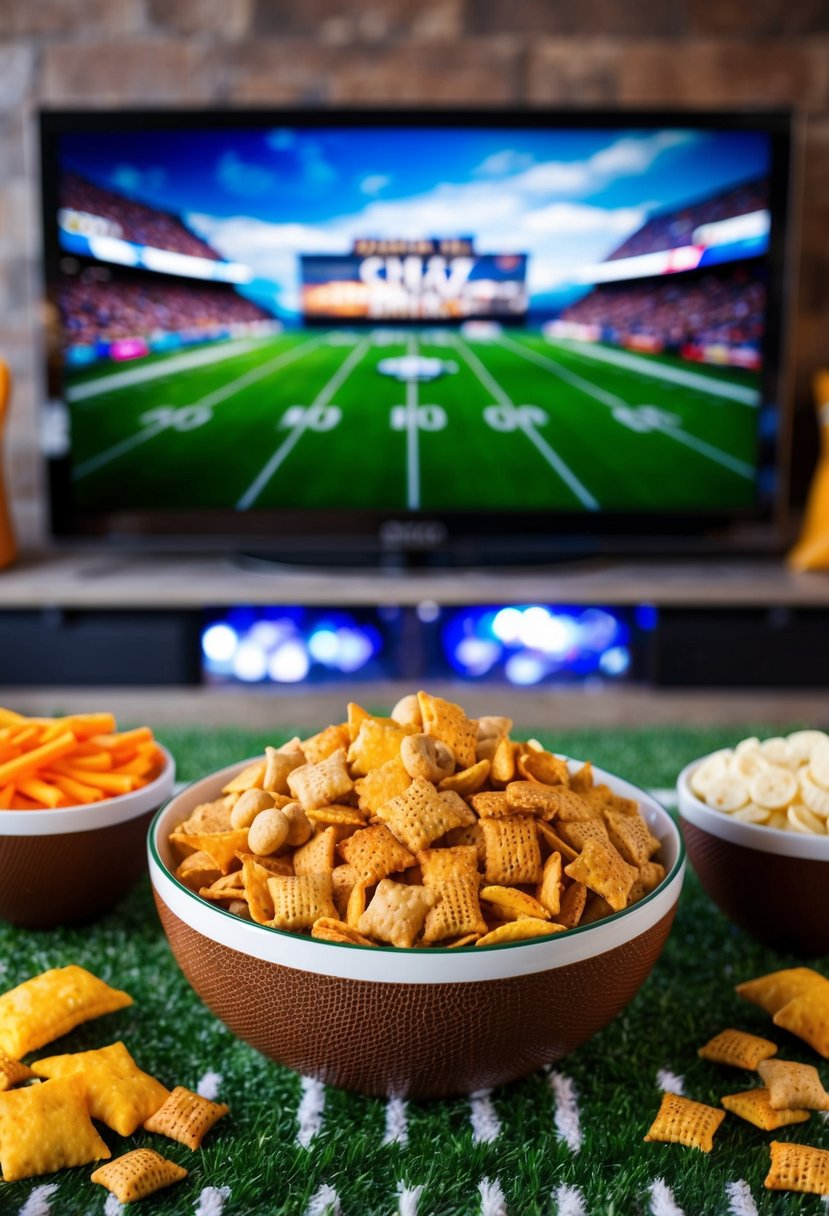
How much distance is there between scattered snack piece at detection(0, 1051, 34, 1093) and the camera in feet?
2.65

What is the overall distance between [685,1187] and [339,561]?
2.66m

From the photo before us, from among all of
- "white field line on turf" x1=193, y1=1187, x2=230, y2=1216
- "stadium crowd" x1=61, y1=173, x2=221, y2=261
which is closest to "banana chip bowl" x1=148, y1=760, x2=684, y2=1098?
"white field line on turf" x1=193, y1=1187, x2=230, y2=1216

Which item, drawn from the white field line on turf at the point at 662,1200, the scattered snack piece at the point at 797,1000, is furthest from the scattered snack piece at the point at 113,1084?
the scattered snack piece at the point at 797,1000

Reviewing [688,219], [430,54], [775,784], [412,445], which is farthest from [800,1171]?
[430,54]

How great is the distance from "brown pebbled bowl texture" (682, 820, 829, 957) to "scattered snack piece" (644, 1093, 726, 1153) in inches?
9.7

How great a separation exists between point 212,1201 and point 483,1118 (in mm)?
200

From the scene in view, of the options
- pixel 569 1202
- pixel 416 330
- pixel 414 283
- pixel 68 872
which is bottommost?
pixel 569 1202

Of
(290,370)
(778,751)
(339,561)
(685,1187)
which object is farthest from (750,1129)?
(290,370)

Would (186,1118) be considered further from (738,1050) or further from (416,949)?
(738,1050)

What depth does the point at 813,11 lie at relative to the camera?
3.33 meters

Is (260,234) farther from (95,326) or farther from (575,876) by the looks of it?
(575,876)

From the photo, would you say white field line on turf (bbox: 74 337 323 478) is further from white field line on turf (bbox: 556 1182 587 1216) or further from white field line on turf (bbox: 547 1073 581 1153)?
white field line on turf (bbox: 556 1182 587 1216)

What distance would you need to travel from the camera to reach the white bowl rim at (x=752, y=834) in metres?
0.97

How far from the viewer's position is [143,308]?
3.29m
